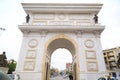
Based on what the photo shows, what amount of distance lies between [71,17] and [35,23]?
4.97m

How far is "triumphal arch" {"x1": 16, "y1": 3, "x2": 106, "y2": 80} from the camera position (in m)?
14.2

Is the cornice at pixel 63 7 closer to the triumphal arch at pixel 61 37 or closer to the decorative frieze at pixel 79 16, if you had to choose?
the triumphal arch at pixel 61 37

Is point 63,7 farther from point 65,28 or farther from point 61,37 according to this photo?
point 61,37

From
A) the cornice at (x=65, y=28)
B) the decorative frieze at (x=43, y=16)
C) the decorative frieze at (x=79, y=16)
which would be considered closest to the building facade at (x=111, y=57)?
the decorative frieze at (x=79, y=16)

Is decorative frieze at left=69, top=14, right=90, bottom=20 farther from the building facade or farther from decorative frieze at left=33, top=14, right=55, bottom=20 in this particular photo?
the building facade

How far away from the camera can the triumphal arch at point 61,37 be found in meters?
14.2

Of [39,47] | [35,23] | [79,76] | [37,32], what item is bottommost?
[79,76]

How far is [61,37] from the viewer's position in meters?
15.7

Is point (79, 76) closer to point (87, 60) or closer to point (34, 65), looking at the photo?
point (87, 60)

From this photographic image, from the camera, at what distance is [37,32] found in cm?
1605

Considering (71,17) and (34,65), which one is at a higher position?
(71,17)

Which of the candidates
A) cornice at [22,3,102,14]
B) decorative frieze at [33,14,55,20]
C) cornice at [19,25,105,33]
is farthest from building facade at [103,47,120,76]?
decorative frieze at [33,14,55,20]

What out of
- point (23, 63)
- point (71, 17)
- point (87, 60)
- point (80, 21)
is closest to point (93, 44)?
point (87, 60)

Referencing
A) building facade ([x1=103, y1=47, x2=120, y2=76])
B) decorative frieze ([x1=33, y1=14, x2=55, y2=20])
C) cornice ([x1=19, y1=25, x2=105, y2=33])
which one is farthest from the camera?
building facade ([x1=103, y1=47, x2=120, y2=76])
